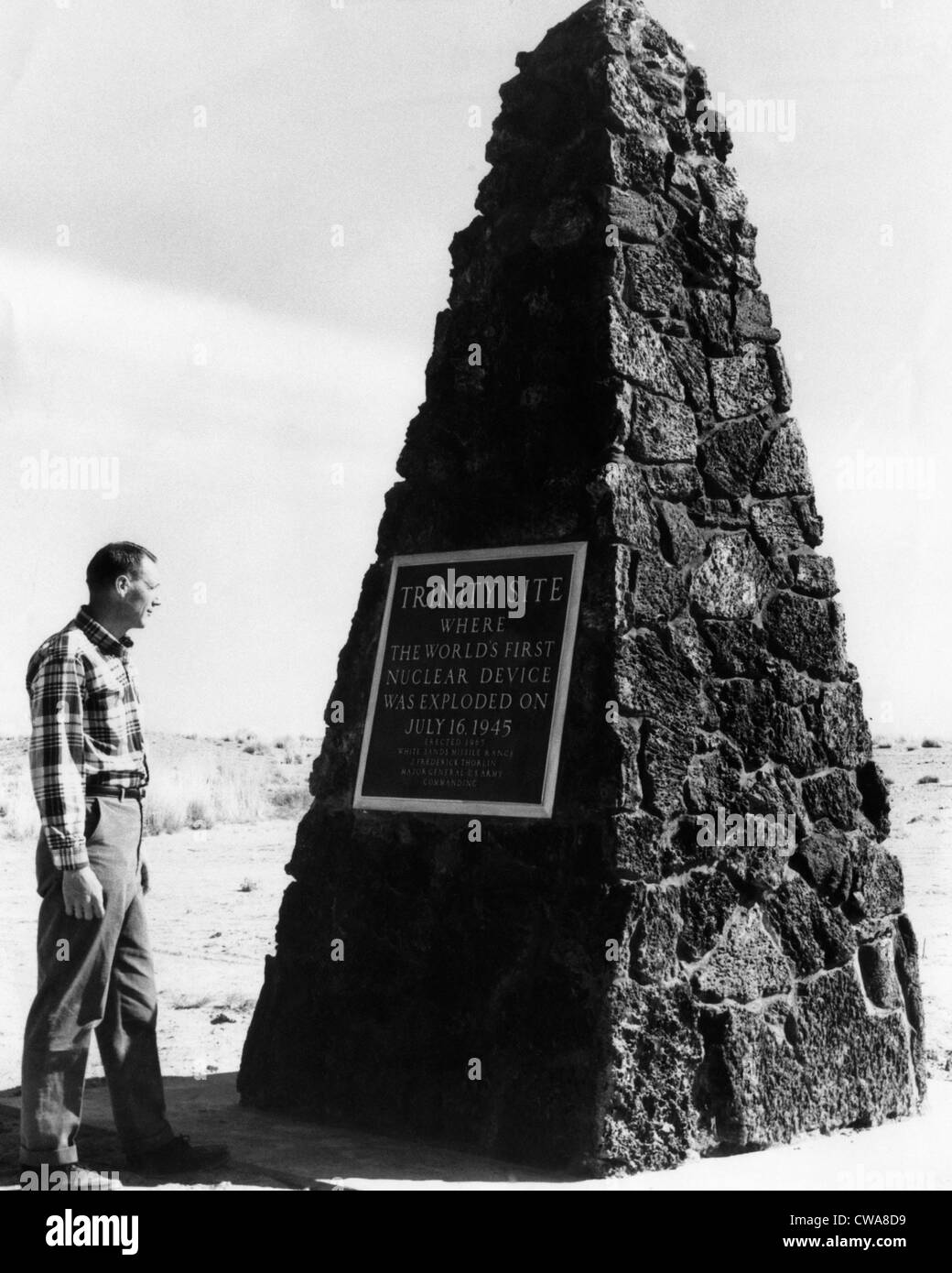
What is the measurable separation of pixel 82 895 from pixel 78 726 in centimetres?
55

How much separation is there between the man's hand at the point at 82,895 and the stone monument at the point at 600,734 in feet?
5.16

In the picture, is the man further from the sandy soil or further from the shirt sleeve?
the sandy soil

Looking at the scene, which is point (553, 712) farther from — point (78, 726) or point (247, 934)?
point (247, 934)

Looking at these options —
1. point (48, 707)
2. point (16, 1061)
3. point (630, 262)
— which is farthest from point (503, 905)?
point (16, 1061)

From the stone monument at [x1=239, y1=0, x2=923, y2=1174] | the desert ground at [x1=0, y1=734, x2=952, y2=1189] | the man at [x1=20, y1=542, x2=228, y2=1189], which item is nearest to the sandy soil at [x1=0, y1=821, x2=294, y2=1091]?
the desert ground at [x1=0, y1=734, x2=952, y2=1189]

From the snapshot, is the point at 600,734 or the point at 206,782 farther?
the point at 206,782

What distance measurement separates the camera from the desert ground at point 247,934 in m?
5.79

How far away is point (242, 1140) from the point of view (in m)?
6.09

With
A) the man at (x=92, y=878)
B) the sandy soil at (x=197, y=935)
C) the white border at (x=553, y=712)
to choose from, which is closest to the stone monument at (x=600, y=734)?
the white border at (x=553, y=712)

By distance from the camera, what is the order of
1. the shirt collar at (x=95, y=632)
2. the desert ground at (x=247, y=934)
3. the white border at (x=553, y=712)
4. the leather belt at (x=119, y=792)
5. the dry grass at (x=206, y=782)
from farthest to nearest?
the dry grass at (x=206, y=782), the white border at (x=553, y=712), the desert ground at (x=247, y=934), the shirt collar at (x=95, y=632), the leather belt at (x=119, y=792)

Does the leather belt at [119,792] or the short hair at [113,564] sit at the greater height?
the short hair at [113,564]

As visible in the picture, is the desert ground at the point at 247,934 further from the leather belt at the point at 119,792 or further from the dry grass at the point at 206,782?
the leather belt at the point at 119,792

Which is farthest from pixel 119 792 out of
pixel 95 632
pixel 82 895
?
pixel 95 632

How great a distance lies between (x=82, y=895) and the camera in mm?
5066
